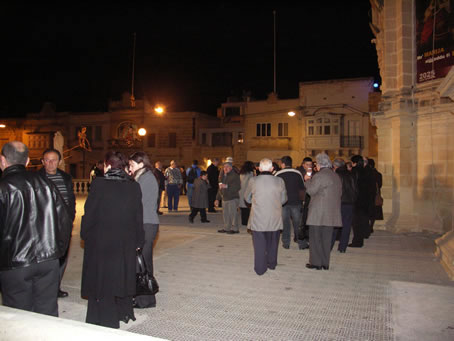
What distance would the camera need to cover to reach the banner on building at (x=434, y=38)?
32.8ft

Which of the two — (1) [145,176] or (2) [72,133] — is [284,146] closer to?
(2) [72,133]

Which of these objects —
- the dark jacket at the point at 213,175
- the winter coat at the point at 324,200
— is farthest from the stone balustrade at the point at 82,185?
the winter coat at the point at 324,200

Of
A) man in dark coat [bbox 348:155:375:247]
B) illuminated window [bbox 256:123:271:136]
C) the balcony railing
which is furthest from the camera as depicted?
illuminated window [bbox 256:123:271:136]

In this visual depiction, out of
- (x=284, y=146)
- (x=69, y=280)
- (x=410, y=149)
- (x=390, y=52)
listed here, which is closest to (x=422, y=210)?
(x=410, y=149)

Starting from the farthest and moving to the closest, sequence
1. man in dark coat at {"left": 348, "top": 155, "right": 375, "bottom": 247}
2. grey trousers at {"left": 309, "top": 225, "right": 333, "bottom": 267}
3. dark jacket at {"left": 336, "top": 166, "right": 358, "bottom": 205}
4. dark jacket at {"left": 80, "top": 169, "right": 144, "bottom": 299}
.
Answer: man in dark coat at {"left": 348, "top": 155, "right": 375, "bottom": 247} < dark jacket at {"left": 336, "top": 166, "right": 358, "bottom": 205} < grey trousers at {"left": 309, "top": 225, "right": 333, "bottom": 267} < dark jacket at {"left": 80, "top": 169, "right": 144, "bottom": 299}

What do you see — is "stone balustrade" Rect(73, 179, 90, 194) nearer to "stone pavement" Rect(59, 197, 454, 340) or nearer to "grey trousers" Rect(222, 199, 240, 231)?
"grey trousers" Rect(222, 199, 240, 231)

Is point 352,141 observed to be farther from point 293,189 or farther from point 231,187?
point 293,189

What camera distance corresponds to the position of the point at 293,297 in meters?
5.37

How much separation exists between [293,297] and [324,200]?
206 cm

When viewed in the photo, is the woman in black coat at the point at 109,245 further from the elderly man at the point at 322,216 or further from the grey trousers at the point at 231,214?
the grey trousers at the point at 231,214

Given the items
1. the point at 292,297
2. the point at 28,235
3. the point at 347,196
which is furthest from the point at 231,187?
the point at 28,235

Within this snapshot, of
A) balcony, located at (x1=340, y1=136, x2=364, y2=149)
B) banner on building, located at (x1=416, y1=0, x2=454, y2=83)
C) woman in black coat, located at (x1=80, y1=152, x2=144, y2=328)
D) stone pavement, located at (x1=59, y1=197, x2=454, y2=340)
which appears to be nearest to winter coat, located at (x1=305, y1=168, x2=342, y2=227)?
stone pavement, located at (x1=59, y1=197, x2=454, y2=340)

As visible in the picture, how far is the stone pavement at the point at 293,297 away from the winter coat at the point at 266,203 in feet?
Answer: 2.61

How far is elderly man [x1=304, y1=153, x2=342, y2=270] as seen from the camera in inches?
268
